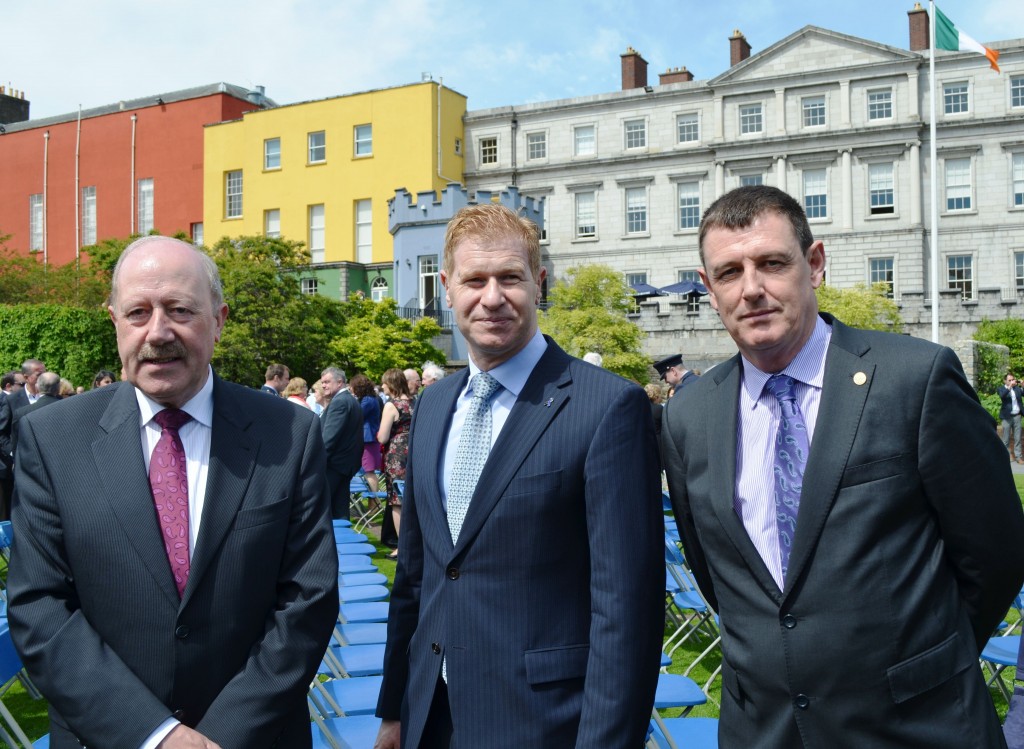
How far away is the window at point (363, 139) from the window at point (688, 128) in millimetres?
14529

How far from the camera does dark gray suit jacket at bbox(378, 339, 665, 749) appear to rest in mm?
2314

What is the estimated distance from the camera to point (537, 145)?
4397 centimetres

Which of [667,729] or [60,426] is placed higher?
Answer: [60,426]

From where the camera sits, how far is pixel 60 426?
2586mm

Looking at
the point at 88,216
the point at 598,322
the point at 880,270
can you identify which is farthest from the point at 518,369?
the point at 88,216

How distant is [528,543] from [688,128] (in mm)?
41726

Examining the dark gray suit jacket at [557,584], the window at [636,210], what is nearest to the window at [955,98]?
the window at [636,210]

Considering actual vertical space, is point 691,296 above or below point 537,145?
below

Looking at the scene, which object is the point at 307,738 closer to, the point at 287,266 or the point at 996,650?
the point at 996,650

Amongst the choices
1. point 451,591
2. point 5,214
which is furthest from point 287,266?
point 5,214

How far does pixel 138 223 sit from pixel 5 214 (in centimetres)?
1069

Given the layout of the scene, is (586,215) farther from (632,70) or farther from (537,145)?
(632,70)

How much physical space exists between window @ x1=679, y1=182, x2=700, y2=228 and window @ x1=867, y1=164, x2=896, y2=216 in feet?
23.9

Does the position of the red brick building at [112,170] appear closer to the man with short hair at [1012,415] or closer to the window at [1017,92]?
the window at [1017,92]
